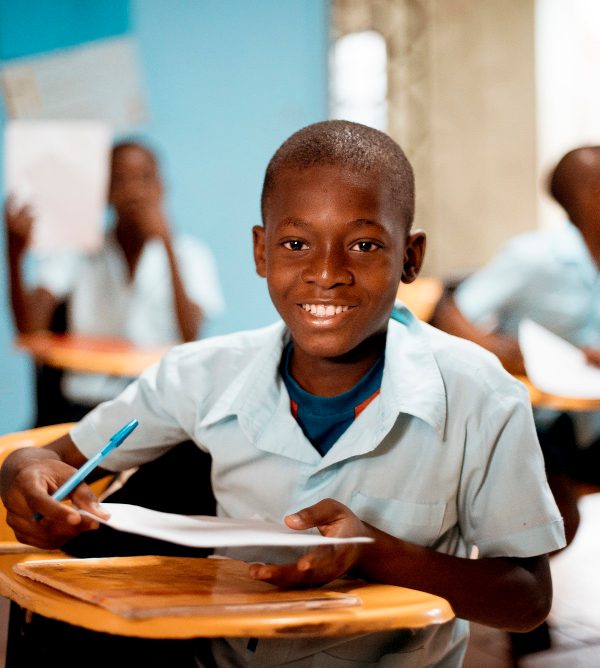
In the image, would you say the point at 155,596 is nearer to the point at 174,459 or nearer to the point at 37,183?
the point at 174,459

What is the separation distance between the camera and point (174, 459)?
1.37 m

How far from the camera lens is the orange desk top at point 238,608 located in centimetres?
78

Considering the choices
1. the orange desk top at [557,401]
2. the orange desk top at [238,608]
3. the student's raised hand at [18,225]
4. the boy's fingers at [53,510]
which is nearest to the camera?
the orange desk top at [238,608]

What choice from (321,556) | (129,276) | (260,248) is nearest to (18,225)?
(129,276)

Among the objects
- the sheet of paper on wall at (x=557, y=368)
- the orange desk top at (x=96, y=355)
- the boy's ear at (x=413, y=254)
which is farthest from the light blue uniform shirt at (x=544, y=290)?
the boy's ear at (x=413, y=254)

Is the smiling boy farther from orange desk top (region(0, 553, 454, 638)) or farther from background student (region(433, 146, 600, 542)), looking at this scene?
background student (region(433, 146, 600, 542))

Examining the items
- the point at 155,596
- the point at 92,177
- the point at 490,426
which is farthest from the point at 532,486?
the point at 92,177

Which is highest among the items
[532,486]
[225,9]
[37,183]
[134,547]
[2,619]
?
[225,9]

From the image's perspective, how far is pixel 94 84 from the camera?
13.8 ft

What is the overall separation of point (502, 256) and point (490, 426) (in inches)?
63.7

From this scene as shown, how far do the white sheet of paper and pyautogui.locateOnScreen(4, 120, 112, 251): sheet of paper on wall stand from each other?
6.66 feet

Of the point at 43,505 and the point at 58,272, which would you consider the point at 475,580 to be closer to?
the point at 43,505

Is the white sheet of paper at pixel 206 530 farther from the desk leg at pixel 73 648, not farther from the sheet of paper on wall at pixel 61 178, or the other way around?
the sheet of paper on wall at pixel 61 178

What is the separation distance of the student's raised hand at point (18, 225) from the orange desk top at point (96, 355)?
31.9 inches
